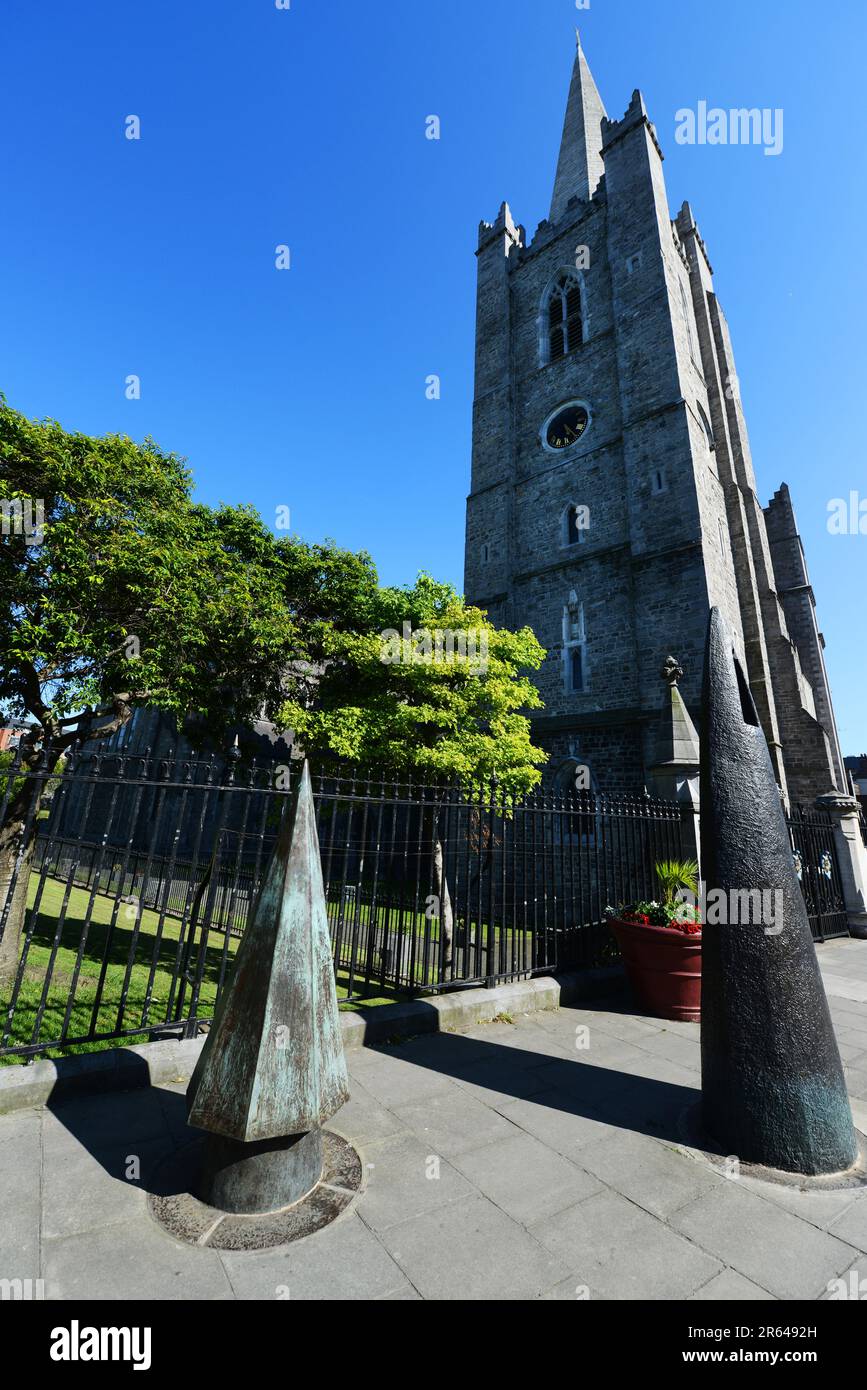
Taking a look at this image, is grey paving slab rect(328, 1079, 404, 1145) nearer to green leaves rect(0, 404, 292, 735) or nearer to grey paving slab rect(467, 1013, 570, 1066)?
grey paving slab rect(467, 1013, 570, 1066)

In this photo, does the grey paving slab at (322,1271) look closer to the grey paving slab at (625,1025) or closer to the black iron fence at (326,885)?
the black iron fence at (326,885)

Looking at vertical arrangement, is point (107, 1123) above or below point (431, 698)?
below

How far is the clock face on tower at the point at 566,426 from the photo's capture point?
1961 centimetres

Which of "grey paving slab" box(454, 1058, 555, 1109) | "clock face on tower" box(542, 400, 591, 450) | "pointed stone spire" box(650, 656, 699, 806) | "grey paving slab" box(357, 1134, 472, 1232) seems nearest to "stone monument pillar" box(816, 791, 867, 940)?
"pointed stone spire" box(650, 656, 699, 806)

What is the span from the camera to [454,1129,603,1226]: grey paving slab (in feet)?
8.35

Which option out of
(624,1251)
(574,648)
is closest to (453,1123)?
(624,1251)

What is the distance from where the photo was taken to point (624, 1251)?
88.4 inches

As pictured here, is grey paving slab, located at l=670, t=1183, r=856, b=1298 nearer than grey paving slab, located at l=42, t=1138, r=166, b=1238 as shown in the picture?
Yes

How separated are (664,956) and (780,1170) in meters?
2.49

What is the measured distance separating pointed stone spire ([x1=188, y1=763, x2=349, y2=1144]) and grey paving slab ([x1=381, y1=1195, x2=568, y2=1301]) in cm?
58

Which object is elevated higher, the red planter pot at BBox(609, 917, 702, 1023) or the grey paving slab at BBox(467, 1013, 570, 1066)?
the red planter pot at BBox(609, 917, 702, 1023)

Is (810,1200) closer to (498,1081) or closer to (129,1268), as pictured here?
(498,1081)
